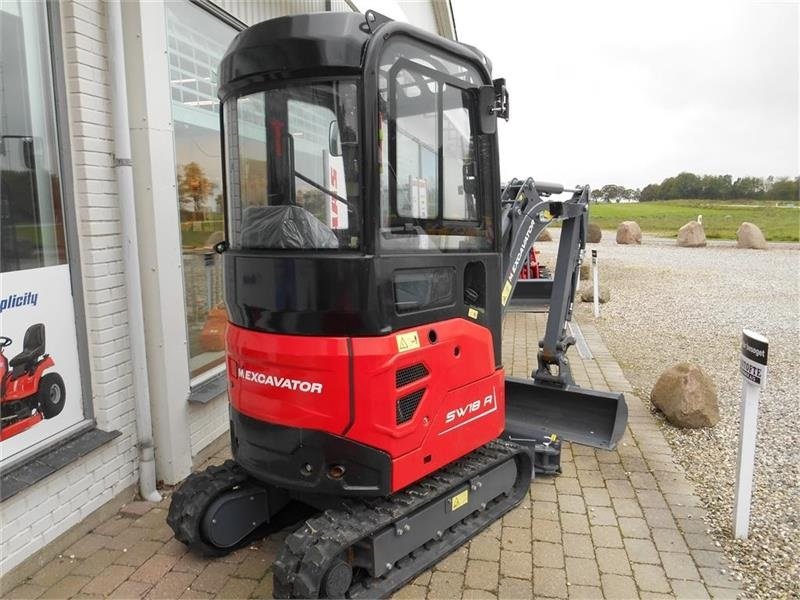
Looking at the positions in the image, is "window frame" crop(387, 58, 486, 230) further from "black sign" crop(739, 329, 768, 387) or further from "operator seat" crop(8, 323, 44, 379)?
"operator seat" crop(8, 323, 44, 379)

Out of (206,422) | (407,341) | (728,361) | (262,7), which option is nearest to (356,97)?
(407,341)

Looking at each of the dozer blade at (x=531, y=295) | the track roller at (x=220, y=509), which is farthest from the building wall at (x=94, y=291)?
the dozer blade at (x=531, y=295)

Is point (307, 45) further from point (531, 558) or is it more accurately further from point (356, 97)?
point (531, 558)

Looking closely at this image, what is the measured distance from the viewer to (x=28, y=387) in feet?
10.6

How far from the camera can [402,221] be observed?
289 centimetres

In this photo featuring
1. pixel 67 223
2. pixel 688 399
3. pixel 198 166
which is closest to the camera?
pixel 67 223

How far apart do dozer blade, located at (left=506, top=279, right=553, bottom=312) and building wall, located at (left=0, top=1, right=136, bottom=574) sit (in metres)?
7.68

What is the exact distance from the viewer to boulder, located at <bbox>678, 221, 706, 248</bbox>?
27000 mm

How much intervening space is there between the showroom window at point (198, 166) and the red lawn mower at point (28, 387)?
1.16m

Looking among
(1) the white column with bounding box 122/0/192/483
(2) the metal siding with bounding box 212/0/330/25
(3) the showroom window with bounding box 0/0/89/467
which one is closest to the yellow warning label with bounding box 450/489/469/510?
(1) the white column with bounding box 122/0/192/483

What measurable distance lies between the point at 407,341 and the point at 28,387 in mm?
2088

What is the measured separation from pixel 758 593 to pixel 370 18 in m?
3.43

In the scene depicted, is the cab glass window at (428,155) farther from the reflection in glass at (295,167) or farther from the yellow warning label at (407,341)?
the yellow warning label at (407,341)

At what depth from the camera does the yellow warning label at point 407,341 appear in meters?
2.86
